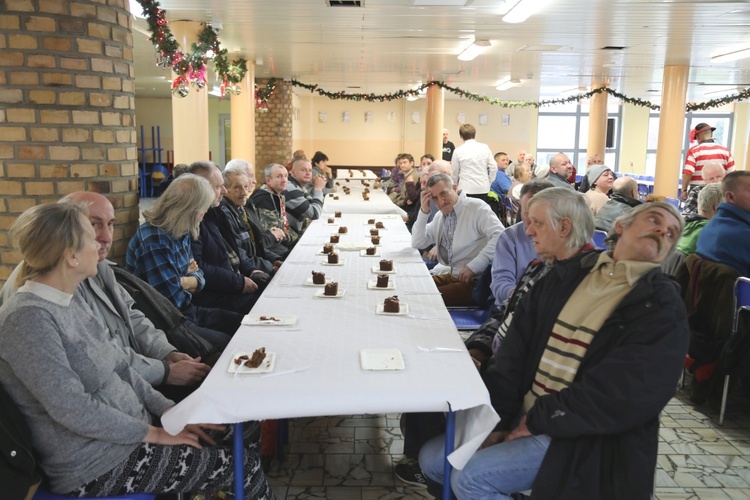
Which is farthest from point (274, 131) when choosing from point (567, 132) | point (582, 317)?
point (582, 317)

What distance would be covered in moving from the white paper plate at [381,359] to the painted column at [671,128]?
9.72m

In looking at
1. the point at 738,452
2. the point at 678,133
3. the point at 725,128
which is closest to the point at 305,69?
the point at 678,133

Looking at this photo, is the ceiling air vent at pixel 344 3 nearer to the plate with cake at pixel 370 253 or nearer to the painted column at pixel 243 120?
the plate with cake at pixel 370 253

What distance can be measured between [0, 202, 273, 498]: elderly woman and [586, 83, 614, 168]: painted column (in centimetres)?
1279

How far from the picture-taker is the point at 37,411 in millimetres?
1714

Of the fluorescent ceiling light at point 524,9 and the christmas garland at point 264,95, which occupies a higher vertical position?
the fluorescent ceiling light at point 524,9

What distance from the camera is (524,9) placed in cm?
Result: 586

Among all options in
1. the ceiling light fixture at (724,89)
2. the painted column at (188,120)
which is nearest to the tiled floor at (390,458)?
the painted column at (188,120)

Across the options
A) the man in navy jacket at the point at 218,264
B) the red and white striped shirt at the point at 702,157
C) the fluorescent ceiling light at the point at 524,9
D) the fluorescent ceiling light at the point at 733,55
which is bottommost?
the man in navy jacket at the point at 218,264

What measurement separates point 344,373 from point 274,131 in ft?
38.8

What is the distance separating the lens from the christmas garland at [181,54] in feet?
16.5

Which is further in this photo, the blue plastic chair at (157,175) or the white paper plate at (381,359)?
the blue plastic chair at (157,175)

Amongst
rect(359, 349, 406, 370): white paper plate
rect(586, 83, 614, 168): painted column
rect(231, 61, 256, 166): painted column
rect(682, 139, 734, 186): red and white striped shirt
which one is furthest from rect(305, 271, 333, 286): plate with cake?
rect(586, 83, 614, 168): painted column

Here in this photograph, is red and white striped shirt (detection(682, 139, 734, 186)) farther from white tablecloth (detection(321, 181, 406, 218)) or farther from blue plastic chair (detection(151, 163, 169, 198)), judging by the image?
blue plastic chair (detection(151, 163, 169, 198))
